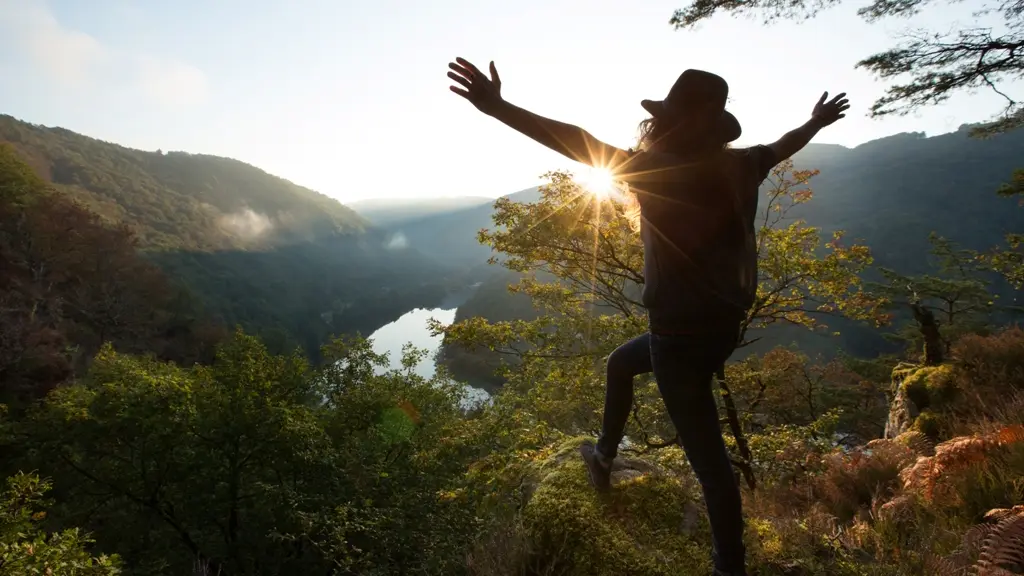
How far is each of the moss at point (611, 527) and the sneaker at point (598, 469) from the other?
0.20 feet

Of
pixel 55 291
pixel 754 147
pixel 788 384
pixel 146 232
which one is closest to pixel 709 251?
pixel 754 147

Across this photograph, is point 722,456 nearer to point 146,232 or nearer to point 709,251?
point 709,251

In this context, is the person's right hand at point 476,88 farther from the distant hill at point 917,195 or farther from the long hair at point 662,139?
the distant hill at point 917,195

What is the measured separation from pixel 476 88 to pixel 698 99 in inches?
35.3

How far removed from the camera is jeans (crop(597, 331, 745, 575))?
1935 millimetres

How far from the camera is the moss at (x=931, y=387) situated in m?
8.22

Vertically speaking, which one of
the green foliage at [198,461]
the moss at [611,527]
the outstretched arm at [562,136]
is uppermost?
the outstretched arm at [562,136]

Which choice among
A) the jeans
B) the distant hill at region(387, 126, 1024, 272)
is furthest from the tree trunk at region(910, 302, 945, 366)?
the distant hill at region(387, 126, 1024, 272)

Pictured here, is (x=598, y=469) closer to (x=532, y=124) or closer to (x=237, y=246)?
(x=532, y=124)

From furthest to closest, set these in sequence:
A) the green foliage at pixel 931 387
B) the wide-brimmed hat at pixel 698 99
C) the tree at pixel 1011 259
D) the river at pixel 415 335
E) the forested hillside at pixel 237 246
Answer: the river at pixel 415 335 < the forested hillside at pixel 237 246 < the tree at pixel 1011 259 < the green foliage at pixel 931 387 < the wide-brimmed hat at pixel 698 99

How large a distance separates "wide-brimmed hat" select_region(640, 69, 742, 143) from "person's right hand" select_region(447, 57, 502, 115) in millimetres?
704

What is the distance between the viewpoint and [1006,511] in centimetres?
260

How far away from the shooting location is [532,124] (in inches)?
72.6

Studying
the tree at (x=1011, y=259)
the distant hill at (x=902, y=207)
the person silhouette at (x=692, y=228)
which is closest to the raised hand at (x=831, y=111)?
the person silhouette at (x=692, y=228)
